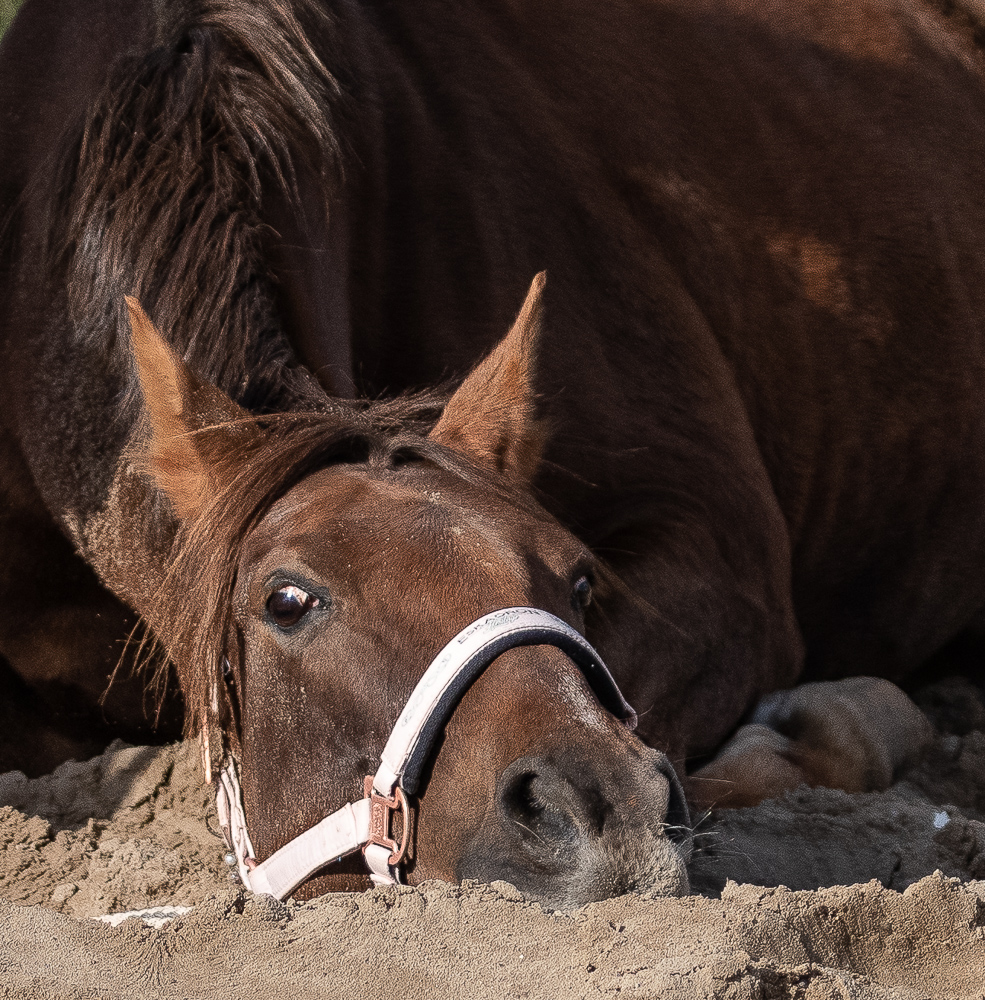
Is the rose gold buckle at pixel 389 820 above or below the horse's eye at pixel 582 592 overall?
below

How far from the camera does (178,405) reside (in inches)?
85.4

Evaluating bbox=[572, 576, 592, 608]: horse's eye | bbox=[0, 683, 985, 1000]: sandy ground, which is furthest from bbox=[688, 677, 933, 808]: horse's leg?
bbox=[0, 683, 985, 1000]: sandy ground

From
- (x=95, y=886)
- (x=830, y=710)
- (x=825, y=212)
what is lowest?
(x=95, y=886)

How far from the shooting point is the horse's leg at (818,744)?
3078mm

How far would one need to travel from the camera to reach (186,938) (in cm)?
167

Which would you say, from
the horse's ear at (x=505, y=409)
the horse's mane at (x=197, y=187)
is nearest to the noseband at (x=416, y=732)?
the horse's ear at (x=505, y=409)

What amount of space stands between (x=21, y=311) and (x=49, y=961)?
161cm

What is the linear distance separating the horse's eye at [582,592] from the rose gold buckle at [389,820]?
18.4 inches

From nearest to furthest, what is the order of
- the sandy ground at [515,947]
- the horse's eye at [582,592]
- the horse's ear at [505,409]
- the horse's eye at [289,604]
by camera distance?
the sandy ground at [515,947] < the horse's eye at [289,604] < the horse's eye at [582,592] < the horse's ear at [505,409]

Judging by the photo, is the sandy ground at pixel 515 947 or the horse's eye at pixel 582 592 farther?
the horse's eye at pixel 582 592

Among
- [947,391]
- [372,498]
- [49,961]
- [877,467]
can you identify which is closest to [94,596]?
[372,498]

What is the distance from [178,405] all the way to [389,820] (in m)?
0.79

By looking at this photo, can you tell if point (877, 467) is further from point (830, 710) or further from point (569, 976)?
point (569, 976)

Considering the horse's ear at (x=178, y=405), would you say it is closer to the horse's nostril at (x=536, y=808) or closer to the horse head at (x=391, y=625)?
Answer: the horse head at (x=391, y=625)
